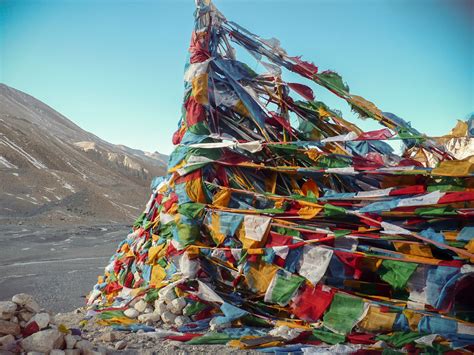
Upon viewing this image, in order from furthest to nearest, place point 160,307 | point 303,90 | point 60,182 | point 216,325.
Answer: point 60,182 → point 303,90 → point 160,307 → point 216,325

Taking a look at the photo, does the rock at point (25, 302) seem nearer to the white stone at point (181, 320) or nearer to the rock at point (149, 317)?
the rock at point (149, 317)

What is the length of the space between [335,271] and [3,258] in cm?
1045

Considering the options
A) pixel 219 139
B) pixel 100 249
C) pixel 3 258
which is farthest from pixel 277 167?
pixel 100 249

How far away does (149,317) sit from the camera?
5180 mm

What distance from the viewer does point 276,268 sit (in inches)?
204

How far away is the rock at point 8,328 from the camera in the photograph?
3.53 m

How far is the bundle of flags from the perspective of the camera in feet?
14.8

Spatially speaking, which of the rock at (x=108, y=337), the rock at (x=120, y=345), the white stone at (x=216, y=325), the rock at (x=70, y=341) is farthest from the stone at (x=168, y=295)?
the rock at (x=70, y=341)

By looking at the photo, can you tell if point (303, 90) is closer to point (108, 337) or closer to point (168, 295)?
point (168, 295)

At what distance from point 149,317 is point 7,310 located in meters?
1.86

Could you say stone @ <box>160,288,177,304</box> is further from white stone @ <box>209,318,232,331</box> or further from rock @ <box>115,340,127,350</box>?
rock @ <box>115,340,127,350</box>

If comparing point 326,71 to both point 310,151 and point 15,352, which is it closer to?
point 310,151

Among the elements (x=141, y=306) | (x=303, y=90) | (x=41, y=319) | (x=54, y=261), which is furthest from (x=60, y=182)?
(x=41, y=319)

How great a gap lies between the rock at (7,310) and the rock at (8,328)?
65 mm
